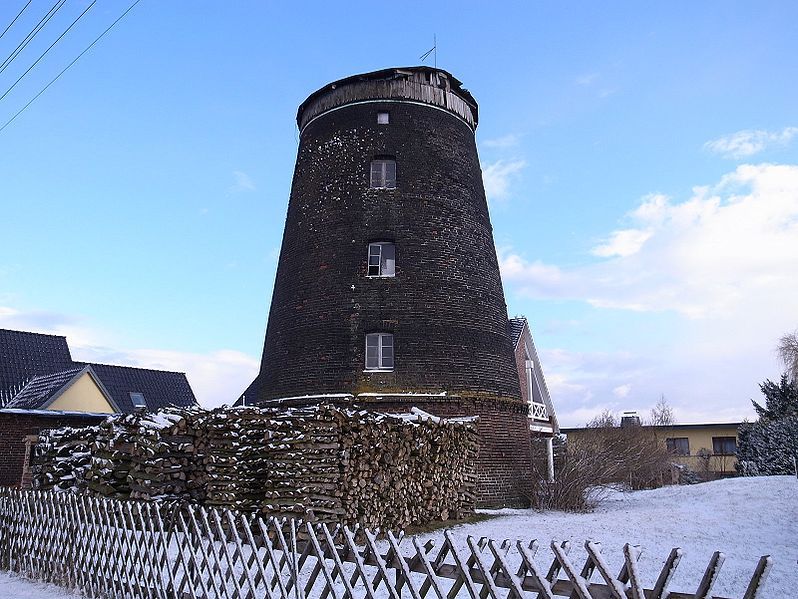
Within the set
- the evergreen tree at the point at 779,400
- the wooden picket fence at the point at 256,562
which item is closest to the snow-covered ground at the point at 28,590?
the wooden picket fence at the point at 256,562

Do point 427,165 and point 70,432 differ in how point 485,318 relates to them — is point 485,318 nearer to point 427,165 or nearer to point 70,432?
point 427,165

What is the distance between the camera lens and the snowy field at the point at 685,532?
30.2 feet

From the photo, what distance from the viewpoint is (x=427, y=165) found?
19.0 metres

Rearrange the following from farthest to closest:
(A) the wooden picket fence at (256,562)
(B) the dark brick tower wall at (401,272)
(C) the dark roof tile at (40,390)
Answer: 1. (C) the dark roof tile at (40,390)
2. (B) the dark brick tower wall at (401,272)
3. (A) the wooden picket fence at (256,562)

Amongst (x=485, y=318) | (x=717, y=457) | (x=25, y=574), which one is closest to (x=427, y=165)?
(x=485, y=318)

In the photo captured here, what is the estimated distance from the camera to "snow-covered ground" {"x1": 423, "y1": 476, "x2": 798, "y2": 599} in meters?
9.59

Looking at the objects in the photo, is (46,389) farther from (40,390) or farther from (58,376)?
(58,376)

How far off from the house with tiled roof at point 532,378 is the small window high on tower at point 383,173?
30.8ft

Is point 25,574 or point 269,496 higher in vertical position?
point 269,496

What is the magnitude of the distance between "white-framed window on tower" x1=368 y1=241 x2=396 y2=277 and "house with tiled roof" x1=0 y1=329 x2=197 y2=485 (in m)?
Answer: 11.4

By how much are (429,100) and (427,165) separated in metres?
2.23

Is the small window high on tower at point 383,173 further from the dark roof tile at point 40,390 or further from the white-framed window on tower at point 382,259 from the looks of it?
the dark roof tile at point 40,390

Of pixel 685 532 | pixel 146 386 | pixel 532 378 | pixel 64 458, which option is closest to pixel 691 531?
pixel 685 532

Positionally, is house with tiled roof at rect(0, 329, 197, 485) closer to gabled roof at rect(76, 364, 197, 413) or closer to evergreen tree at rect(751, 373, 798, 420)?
gabled roof at rect(76, 364, 197, 413)
